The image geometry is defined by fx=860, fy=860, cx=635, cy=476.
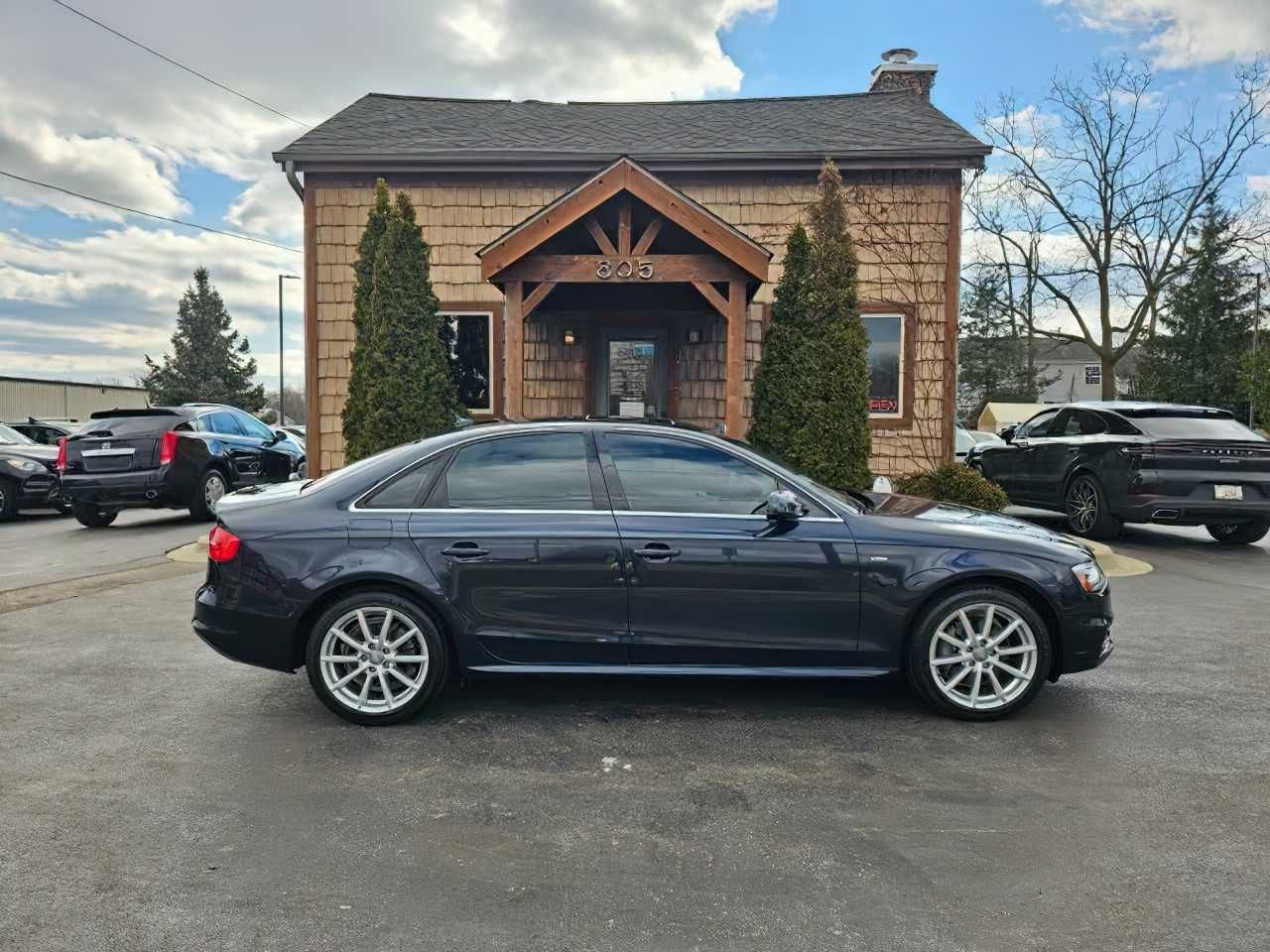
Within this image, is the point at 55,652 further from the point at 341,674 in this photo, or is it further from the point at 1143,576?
the point at 1143,576

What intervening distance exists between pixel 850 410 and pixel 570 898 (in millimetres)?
7578

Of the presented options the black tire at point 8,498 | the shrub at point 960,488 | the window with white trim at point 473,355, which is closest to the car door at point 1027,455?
the shrub at point 960,488

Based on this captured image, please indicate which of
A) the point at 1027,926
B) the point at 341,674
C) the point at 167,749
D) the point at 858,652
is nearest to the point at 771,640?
the point at 858,652

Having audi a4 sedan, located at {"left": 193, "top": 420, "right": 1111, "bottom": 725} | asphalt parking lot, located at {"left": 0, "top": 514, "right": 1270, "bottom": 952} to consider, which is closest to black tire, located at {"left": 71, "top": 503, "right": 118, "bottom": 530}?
asphalt parking lot, located at {"left": 0, "top": 514, "right": 1270, "bottom": 952}

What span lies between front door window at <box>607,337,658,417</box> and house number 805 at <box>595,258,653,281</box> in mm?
2836

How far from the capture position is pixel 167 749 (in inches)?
149

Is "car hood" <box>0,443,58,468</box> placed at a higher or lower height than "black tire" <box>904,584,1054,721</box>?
higher

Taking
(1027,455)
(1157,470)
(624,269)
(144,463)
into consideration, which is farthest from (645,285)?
(144,463)

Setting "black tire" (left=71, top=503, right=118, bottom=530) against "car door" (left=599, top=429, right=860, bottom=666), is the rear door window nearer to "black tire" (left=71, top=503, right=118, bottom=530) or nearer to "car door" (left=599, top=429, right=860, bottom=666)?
"car door" (left=599, top=429, right=860, bottom=666)

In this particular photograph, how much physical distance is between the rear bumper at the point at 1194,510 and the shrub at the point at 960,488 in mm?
→ 1365

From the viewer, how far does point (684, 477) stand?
4203mm

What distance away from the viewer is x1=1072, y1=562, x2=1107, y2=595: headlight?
4.11 meters

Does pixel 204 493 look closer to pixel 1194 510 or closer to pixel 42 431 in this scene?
pixel 42 431

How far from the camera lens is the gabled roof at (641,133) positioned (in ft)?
37.0
